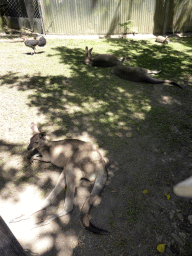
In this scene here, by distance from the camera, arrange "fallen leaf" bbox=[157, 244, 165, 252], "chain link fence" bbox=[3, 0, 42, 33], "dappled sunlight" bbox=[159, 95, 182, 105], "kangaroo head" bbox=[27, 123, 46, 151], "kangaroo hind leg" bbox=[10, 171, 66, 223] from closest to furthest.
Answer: "fallen leaf" bbox=[157, 244, 165, 252] < "kangaroo hind leg" bbox=[10, 171, 66, 223] < "kangaroo head" bbox=[27, 123, 46, 151] < "dappled sunlight" bbox=[159, 95, 182, 105] < "chain link fence" bbox=[3, 0, 42, 33]

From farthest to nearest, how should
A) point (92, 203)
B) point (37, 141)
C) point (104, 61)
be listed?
point (104, 61) < point (37, 141) < point (92, 203)

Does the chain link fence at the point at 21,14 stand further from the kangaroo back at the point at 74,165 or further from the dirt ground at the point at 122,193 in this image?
the kangaroo back at the point at 74,165

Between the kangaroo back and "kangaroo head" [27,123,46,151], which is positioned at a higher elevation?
"kangaroo head" [27,123,46,151]

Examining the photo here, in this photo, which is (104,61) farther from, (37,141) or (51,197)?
(51,197)

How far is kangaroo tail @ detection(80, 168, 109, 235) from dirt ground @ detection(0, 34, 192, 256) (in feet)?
0.26

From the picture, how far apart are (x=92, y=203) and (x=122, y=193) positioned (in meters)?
0.45

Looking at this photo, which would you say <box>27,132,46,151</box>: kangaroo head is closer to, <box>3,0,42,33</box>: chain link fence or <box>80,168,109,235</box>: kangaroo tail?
<box>80,168,109,235</box>: kangaroo tail

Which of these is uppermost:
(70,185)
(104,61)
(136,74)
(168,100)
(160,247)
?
(104,61)

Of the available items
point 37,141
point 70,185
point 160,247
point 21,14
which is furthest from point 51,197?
point 21,14

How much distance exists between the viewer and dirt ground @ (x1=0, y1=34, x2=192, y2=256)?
6.97ft

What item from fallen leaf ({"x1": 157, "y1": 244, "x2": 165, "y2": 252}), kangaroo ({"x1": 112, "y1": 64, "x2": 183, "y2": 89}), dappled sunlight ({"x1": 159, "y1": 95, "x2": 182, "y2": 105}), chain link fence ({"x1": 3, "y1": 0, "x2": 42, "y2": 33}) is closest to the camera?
fallen leaf ({"x1": 157, "y1": 244, "x2": 165, "y2": 252})

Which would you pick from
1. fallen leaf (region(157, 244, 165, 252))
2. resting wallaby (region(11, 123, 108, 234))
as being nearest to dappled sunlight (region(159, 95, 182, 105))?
resting wallaby (region(11, 123, 108, 234))

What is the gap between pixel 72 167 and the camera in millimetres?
2756

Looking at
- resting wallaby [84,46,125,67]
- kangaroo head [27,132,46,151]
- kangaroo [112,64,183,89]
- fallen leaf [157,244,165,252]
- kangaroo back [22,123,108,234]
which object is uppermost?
resting wallaby [84,46,125,67]
